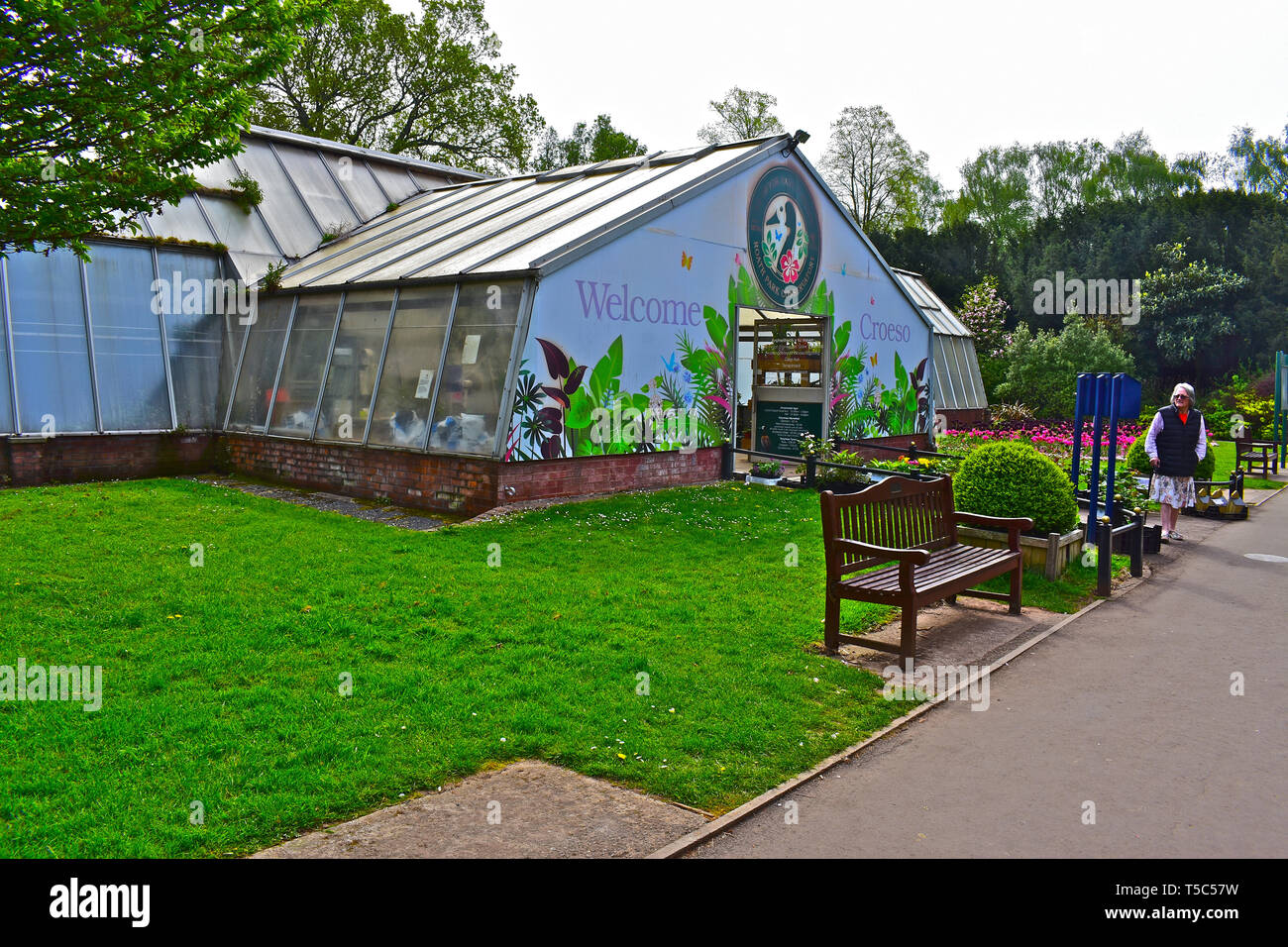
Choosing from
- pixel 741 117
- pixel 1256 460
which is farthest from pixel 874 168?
pixel 1256 460

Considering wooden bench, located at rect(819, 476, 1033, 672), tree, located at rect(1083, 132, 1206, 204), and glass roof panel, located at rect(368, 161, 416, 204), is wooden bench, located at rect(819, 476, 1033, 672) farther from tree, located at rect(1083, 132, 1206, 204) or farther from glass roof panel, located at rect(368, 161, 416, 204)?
tree, located at rect(1083, 132, 1206, 204)

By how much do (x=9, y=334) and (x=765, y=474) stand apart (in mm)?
12223

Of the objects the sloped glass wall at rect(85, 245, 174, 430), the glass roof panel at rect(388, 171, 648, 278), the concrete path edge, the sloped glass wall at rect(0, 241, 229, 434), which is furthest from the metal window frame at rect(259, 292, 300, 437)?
the concrete path edge

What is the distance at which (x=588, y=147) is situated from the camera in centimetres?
5166

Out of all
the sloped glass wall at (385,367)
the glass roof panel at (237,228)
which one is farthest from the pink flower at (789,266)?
the glass roof panel at (237,228)

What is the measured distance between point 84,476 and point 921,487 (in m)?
13.1

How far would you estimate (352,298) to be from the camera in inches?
595

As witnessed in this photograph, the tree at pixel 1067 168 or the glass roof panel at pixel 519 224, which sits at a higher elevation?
the tree at pixel 1067 168

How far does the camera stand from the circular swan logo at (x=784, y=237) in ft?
56.6

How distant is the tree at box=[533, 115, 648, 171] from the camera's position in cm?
4909

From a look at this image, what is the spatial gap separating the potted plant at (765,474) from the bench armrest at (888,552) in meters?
8.81

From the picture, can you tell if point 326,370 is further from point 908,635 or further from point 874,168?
point 874,168

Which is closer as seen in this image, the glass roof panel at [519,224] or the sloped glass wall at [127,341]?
the glass roof panel at [519,224]

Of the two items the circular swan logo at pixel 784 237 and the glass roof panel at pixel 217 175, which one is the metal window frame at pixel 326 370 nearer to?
the glass roof panel at pixel 217 175
